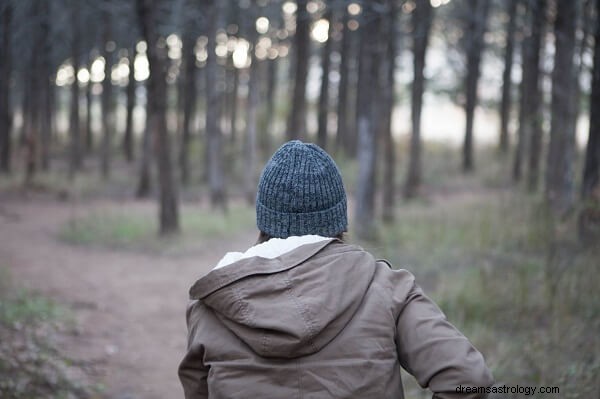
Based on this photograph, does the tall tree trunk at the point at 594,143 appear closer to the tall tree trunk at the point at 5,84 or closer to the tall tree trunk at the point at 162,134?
the tall tree trunk at the point at 162,134

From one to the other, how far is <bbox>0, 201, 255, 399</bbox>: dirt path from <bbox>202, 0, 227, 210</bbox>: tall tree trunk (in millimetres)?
3073

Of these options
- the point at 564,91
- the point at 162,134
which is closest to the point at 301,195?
the point at 564,91

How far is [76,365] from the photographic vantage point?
629 cm

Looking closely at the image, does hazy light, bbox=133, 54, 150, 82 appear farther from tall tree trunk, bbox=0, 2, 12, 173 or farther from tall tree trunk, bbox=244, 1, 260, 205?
tall tree trunk, bbox=244, 1, 260, 205

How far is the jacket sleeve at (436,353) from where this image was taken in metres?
1.89

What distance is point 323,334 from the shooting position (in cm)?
194

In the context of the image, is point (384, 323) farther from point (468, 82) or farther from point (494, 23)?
point (494, 23)

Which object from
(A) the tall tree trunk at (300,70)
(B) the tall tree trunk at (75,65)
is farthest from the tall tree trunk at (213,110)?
(B) the tall tree trunk at (75,65)

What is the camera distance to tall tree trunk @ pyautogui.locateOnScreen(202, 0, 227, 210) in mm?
17328

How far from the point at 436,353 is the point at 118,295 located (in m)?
8.40

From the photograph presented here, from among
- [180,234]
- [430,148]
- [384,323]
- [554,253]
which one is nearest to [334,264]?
[384,323]

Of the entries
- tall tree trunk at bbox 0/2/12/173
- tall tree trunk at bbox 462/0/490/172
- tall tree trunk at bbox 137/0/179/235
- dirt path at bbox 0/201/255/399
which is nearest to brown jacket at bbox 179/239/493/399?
dirt path at bbox 0/201/255/399

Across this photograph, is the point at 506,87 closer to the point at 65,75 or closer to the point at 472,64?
the point at 472,64

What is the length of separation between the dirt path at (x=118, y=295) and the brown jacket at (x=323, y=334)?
425 centimetres
